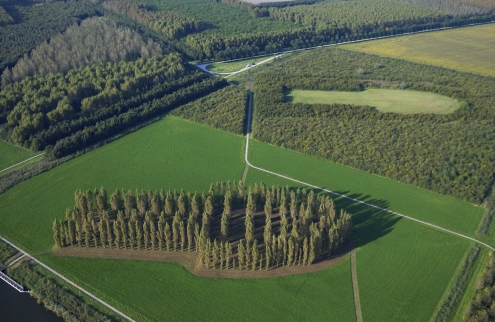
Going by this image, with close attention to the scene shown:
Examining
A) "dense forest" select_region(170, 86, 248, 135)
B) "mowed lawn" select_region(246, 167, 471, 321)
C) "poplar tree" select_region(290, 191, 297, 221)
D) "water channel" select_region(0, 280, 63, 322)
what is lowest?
"water channel" select_region(0, 280, 63, 322)

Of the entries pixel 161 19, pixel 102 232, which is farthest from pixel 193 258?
pixel 161 19

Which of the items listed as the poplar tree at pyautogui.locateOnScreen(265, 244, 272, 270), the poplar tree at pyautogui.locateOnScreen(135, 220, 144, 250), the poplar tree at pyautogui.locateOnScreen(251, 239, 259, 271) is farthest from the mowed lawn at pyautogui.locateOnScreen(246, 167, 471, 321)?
the poplar tree at pyautogui.locateOnScreen(135, 220, 144, 250)

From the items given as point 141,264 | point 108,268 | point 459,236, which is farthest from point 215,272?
point 459,236

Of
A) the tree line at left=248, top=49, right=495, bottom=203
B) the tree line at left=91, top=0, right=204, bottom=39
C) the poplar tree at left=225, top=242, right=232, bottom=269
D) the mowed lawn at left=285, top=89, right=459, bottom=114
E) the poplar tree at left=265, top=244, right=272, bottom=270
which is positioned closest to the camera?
the poplar tree at left=225, top=242, right=232, bottom=269

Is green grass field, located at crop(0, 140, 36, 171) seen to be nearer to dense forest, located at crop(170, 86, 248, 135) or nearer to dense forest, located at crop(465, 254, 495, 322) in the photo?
dense forest, located at crop(170, 86, 248, 135)

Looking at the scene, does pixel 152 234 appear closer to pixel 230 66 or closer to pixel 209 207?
pixel 209 207
